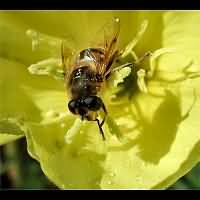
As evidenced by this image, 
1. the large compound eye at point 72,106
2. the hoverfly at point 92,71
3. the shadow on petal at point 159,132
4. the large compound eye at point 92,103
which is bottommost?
the shadow on petal at point 159,132

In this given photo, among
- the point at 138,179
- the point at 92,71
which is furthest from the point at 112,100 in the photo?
the point at 138,179

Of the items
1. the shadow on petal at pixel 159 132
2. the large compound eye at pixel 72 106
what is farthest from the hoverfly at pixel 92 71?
the shadow on petal at pixel 159 132

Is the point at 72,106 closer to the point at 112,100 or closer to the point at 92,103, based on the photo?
the point at 92,103

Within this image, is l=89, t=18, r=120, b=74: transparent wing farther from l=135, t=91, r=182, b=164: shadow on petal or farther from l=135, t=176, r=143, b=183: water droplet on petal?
l=135, t=176, r=143, b=183: water droplet on petal

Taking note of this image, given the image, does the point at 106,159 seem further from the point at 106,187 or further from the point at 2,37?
the point at 2,37

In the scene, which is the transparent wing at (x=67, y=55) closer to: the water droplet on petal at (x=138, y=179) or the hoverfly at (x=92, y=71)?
the hoverfly at (x=92, y=71)

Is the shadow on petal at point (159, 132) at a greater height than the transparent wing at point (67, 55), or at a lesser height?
lesser

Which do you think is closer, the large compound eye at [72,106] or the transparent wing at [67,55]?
the large compound eye at [72,106]
